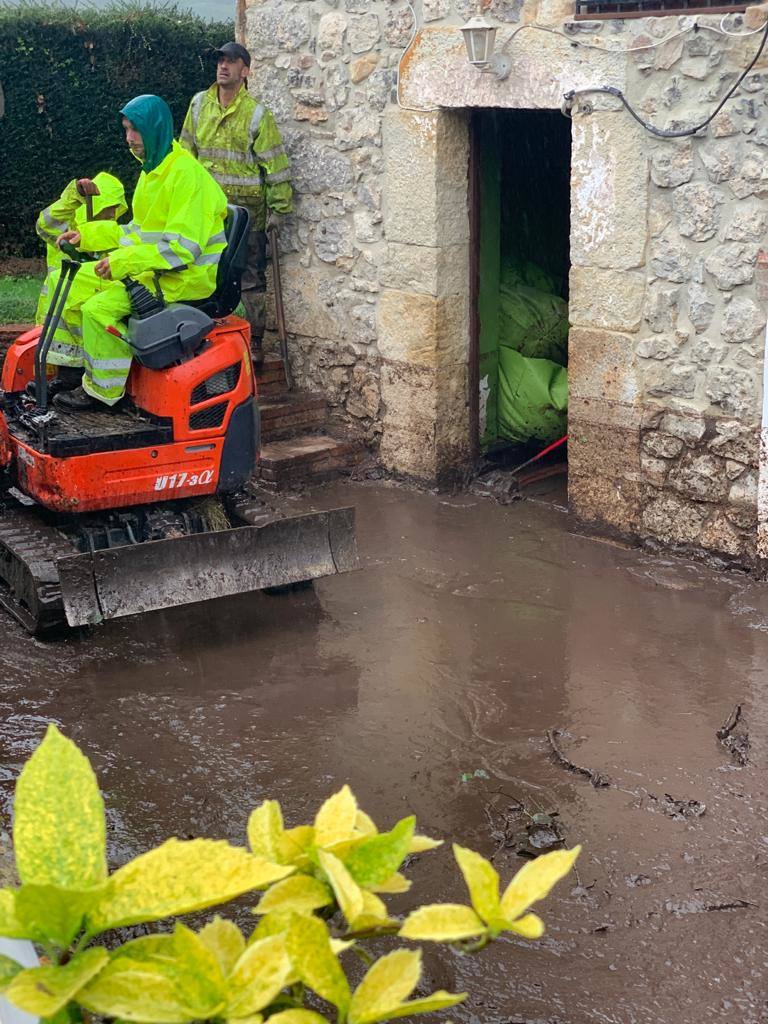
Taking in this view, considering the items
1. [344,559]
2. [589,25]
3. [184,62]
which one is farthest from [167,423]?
[184,62]

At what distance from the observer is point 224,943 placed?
1.07m

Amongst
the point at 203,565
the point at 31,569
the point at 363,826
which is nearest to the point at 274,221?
the point at 203,565

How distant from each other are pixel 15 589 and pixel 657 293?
336cm

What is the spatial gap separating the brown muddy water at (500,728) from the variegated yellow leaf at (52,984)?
2.48 meters

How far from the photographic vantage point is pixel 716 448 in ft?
20.0

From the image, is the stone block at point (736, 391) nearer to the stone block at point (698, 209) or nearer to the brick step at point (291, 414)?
the stone block at point (698, 209)

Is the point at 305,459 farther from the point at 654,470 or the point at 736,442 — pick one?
the point at 736,442

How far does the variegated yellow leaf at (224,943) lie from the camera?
1.05 m

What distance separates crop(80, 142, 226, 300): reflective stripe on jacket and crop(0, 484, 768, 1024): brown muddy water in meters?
1.57

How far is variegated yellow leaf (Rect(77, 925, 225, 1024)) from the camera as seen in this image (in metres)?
0.94

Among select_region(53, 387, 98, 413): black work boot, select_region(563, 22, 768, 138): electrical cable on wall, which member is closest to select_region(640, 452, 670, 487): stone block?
select_region(563, 22, 768, 138): electrical cable on wall

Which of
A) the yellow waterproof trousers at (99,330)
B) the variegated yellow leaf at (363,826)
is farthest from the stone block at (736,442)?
the variegated yellow leaf at (363,826)

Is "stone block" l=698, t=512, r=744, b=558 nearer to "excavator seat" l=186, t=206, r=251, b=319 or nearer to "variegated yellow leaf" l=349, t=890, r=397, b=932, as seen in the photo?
"excavator seat" l=186, t=206, r=251, b=319

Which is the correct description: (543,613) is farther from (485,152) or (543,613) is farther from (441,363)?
(485,152)
